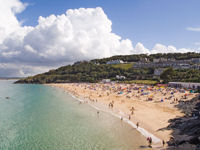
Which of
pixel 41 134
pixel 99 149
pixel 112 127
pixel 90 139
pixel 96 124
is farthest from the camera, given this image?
pixel 96 124

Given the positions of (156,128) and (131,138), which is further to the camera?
(156,128)

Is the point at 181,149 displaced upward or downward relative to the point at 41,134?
upward

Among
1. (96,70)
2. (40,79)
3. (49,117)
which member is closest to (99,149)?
(49,117)

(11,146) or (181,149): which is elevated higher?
(181,149)

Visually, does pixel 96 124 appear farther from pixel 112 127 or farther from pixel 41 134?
pixel 41 134

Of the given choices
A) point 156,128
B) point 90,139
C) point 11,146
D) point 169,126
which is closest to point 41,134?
point 11,146

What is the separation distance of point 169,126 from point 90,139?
35.2 ft

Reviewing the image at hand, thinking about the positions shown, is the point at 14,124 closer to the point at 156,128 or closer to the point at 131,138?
the point at 131,138

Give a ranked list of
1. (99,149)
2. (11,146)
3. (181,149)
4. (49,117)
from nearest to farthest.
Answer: (181,149)
(99,149)
(11,146)
(49,117)

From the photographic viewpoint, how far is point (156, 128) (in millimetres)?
20609

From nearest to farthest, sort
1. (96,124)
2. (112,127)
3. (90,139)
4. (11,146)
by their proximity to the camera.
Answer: (11,146)
(90,139)
(112,127)
(96,124)

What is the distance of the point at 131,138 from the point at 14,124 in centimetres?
1854

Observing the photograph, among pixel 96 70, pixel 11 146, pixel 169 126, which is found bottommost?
Result: pixel 11 146

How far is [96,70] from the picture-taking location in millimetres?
152500
